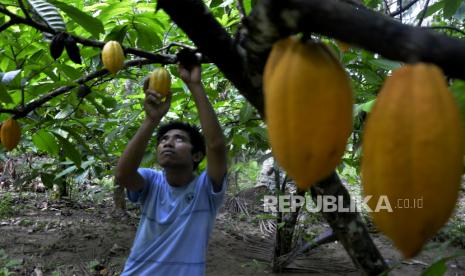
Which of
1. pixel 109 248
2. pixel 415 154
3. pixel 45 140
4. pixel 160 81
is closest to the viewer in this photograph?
pixel 415 154

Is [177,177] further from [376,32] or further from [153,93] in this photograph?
[376,32]

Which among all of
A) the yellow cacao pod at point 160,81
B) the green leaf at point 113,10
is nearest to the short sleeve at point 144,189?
the yellow cacao pod at point 160,81

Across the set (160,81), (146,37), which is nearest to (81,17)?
(160,81)

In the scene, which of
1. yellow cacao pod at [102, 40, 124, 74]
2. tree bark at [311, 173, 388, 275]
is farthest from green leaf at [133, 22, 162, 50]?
tree bark at [311, 173, 388, 275]

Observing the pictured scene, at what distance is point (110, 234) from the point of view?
4.65m

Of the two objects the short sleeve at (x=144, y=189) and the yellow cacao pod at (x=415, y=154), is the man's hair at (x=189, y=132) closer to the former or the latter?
the short sleeve at (x=144, y=189)

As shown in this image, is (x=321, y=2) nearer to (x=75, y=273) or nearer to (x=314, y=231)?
(x=75, y=273)

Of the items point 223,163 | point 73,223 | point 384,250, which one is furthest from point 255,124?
point 73,223

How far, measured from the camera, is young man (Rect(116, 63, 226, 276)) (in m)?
1.86

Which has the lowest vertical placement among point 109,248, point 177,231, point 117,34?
point 109,248

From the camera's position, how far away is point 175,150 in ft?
6.75

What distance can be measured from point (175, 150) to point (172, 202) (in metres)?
0.23

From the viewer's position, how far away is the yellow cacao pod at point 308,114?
42cm

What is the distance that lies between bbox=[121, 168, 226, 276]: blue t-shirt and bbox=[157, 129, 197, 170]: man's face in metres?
0.11
